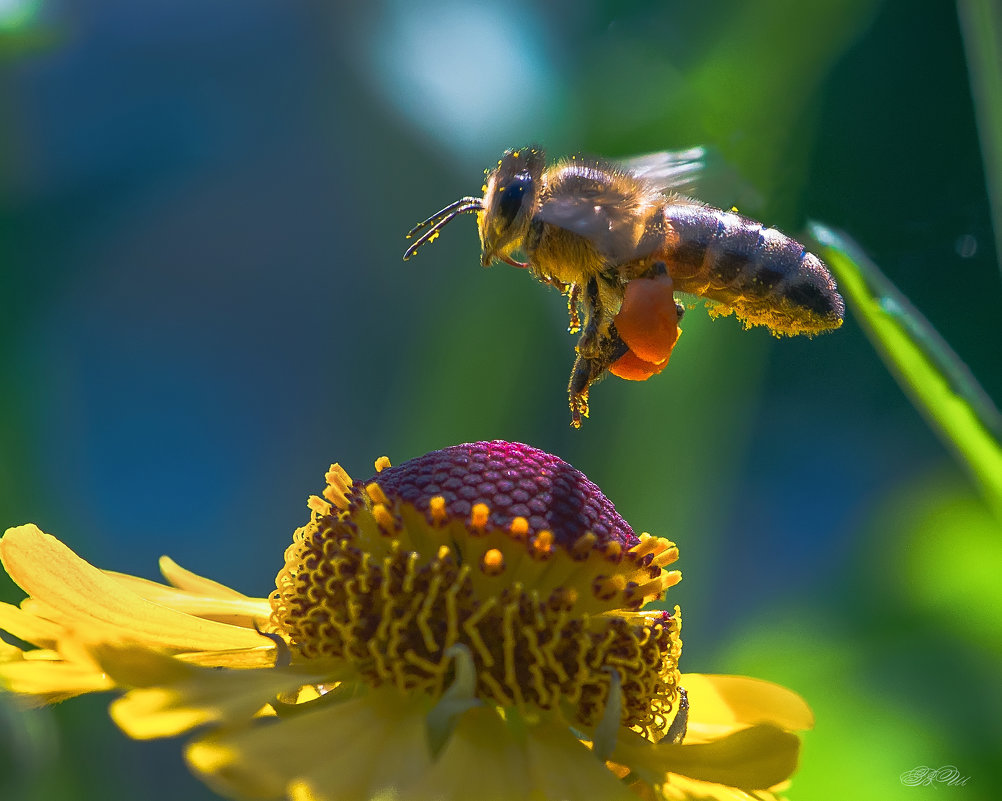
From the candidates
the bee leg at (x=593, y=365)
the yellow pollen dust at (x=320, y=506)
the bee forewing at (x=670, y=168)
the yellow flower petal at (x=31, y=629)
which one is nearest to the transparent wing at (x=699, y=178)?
the bee forewing at (x=670, y=168)

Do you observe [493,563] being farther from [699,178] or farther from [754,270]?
[699,178]

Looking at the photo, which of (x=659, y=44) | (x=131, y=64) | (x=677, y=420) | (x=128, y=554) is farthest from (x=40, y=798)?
(x=131, y=64)

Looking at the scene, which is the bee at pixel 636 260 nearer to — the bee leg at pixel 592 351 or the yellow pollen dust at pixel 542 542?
the bee leg at pixel 592 351

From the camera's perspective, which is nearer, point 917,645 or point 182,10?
point 917,645

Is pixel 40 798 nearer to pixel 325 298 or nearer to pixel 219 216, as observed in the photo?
pixel 325 298

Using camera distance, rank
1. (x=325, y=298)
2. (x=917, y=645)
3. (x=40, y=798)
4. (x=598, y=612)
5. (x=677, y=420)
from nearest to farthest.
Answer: (x=598, y=612) → (x=40, y=798) → (x=917, y=645) → (x=677, y=420) → (x=325, y=298)

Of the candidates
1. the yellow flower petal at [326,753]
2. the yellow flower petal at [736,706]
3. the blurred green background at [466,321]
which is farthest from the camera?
the blurred green background at [466,321]

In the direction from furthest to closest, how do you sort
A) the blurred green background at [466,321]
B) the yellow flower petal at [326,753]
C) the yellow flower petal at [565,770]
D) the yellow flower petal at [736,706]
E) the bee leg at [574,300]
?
1. the blurred green background at [466,321]
2. the bee leg at [574,300]
3. the yellow flower petal at [736,706]
4. the yellow flower petal at [565,770]
5. the yellow flower petal at [326,753]
